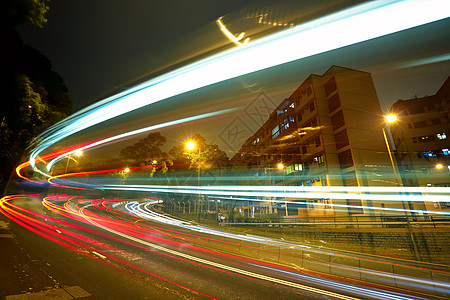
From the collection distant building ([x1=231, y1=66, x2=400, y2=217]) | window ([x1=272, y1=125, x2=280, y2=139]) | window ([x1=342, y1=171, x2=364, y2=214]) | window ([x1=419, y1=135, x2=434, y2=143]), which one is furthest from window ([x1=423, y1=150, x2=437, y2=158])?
window ([x1=272, y1=125, x2=280, y2=139])

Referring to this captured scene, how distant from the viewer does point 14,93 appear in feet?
38.0

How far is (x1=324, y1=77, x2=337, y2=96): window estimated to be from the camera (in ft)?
114

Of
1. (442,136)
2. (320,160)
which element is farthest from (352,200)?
(442,136)

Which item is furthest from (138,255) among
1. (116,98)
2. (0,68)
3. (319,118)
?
(319,118)

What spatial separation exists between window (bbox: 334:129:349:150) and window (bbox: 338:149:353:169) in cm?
113

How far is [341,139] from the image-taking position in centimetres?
3284

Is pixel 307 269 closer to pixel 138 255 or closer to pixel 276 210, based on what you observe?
pixel 138 255

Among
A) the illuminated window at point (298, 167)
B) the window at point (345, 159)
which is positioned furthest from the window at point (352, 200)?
the illuminated window at point (298, 167)

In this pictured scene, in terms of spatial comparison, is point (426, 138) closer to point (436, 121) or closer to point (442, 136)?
point (442, 136)

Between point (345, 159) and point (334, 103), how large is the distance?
9693mm

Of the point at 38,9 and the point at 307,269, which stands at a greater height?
the point at 38,9

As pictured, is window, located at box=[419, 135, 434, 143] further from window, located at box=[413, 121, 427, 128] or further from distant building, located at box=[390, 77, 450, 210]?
window, located at box=[413, 121, 427, 128]

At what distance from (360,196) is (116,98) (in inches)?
1191

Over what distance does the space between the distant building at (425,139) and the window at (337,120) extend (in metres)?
14.0
